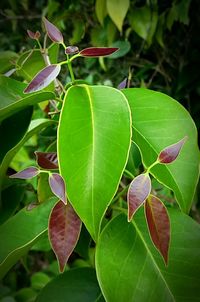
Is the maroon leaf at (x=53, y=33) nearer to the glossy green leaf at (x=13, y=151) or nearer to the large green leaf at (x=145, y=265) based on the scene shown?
the glossy green leaf at (x=13, y=151)

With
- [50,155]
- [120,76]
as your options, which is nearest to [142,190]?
[50,155]

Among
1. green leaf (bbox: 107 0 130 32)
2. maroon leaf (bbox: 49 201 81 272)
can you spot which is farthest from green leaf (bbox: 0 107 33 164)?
green leaf (bbox: 107 0 130 32)

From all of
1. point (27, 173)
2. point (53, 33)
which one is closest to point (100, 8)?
point (53, 33)

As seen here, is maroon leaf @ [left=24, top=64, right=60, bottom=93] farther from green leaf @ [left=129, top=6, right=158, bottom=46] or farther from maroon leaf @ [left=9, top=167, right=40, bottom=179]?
green leaf @ [left=129, top=6, right=158, bottom=46]

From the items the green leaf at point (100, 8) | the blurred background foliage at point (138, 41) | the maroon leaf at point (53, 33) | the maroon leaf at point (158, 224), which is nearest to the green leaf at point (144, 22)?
the blurred background foliage at point (138, 41)

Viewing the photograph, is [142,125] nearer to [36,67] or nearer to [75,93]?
[75,93]

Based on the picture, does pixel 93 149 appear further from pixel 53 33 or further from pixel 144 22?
pixel 144 22
